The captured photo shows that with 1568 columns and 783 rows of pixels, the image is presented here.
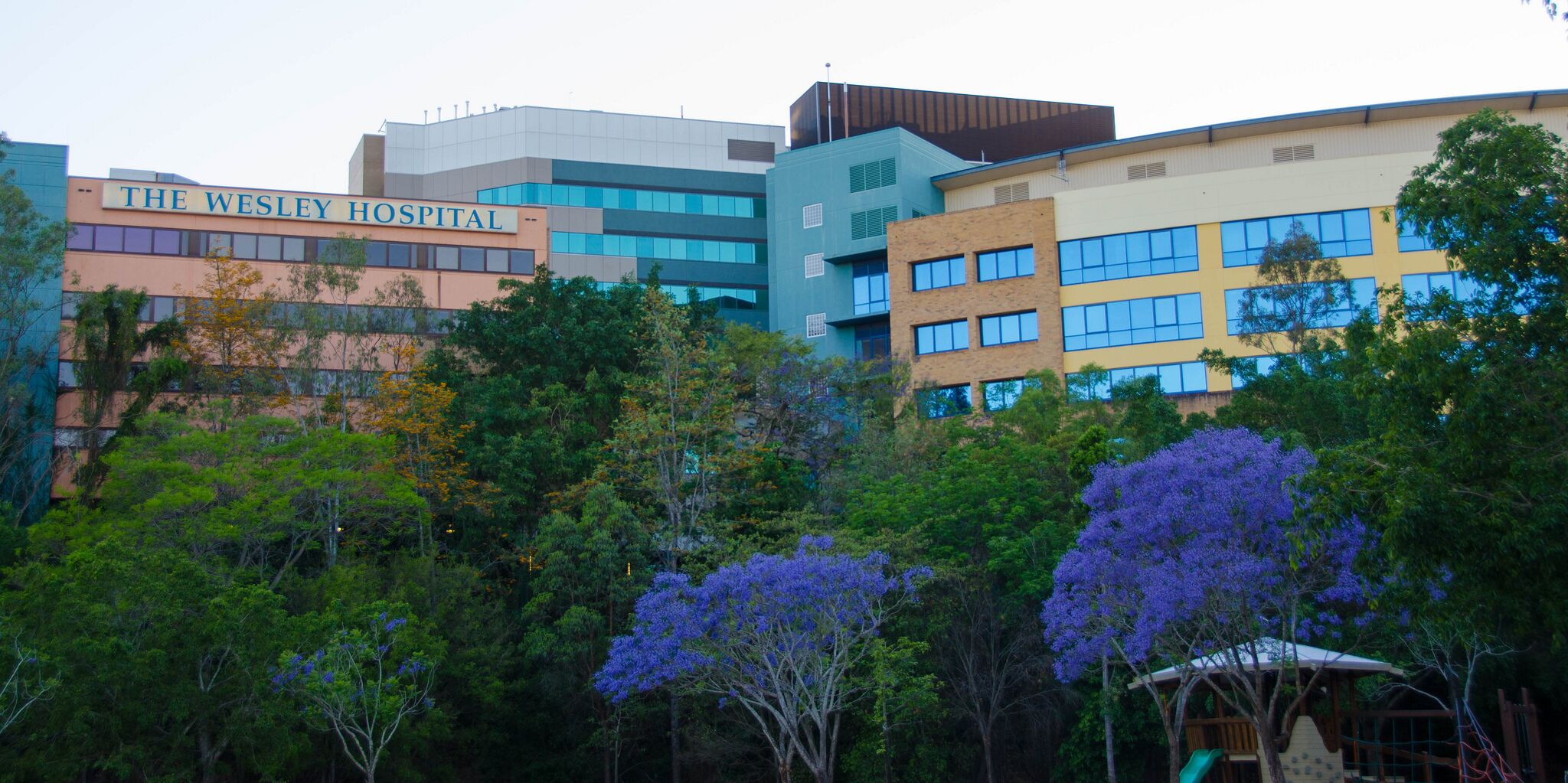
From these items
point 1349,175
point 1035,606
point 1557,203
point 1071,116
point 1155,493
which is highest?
point 1071,116

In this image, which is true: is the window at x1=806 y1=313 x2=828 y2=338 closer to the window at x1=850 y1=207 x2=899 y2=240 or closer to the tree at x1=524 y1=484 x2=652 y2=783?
the window at x1=850 y1=207 x2=899 y2=240

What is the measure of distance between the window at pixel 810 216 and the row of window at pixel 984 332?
9827 mm

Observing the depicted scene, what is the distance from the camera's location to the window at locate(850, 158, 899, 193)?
6588 centimetres

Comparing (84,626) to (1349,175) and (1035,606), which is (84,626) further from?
(1349,175)

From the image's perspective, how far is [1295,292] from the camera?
45906 mm

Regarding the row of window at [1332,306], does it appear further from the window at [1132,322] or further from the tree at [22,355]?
the tree at [22,355]

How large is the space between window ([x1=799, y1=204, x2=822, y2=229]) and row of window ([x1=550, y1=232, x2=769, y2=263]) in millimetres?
10271

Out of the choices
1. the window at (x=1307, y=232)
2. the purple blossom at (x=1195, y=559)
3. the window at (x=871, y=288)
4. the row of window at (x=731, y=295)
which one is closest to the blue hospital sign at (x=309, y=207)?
the row of window at (x=731, y=295)

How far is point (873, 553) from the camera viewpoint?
34.3 meters

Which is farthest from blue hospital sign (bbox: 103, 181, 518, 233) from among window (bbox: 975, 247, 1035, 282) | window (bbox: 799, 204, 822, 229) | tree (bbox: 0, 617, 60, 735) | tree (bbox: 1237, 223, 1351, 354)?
tree (bbox: 1237, 223, 1351, 354)

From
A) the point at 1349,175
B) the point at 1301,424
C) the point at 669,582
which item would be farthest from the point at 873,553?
the point at 1349,175

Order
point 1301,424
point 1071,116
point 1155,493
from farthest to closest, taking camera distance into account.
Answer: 1. point 1071,116
2. point 1301,424
3. point 1155,493

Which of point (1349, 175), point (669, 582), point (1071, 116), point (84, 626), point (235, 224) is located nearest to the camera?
point (84, 626)

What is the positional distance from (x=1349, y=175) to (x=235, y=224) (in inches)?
1828
